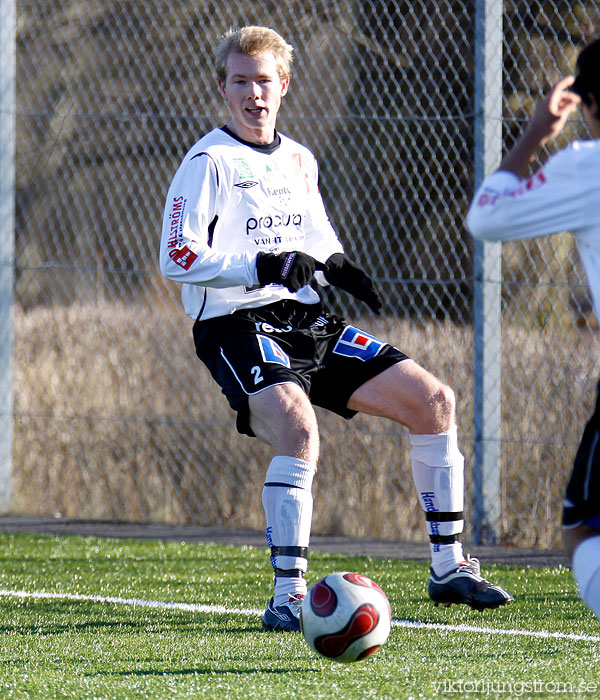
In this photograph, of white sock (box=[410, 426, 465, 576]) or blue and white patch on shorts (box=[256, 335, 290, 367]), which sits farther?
white sock (box=[410, 426, 465, 576])

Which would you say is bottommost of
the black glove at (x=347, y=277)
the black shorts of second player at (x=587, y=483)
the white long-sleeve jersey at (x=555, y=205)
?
the black shorts of second player at (x=587, y=483)

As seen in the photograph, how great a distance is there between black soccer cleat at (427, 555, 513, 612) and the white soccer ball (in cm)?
70

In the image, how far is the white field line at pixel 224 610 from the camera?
4027 mm

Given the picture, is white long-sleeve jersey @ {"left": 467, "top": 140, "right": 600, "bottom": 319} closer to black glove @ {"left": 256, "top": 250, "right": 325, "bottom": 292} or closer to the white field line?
black glove @ {"left": 256, "top": 250, "right": 325, "bottom": 292}

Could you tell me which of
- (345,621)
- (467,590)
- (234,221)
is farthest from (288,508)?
(234,221)

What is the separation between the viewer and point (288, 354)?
426 cm

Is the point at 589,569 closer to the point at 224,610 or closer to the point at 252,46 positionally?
the point at 224,610

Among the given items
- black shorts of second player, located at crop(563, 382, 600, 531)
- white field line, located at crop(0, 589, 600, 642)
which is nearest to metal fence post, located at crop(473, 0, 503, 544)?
white field line, located at crop(0, 589, 600, 642)

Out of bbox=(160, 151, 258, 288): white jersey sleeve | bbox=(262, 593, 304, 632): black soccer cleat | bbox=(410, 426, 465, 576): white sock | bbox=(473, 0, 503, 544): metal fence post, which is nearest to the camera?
bbox=(262, 593, 304, 632): black soccer cleat

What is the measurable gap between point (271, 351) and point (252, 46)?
1.17 meters

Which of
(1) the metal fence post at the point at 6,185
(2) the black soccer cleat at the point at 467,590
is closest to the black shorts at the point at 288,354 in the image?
(2) the black soccer cleat at the point at 467,590

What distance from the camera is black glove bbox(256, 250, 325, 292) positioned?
4.01m

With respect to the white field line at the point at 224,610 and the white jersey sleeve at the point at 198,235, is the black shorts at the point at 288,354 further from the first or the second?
the white field line at the point at 224,610

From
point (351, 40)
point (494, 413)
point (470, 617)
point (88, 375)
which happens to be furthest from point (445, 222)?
point (470, 617)
